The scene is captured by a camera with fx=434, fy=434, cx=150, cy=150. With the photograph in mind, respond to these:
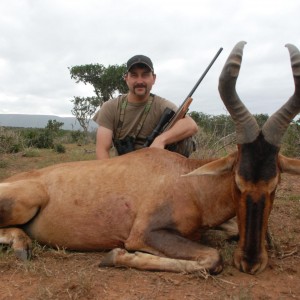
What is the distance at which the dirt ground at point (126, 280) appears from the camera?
11.1 ft

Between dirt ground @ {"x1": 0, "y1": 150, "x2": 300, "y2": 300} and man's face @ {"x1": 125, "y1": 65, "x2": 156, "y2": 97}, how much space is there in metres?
2.74

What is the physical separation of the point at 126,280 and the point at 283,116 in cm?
194

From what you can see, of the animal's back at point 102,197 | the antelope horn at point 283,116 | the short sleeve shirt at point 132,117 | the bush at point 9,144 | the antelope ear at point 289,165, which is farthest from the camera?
the bush at point 9,144

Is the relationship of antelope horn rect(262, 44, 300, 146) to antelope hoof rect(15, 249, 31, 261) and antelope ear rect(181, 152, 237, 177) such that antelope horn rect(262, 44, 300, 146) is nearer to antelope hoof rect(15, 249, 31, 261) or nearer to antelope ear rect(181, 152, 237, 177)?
antelope ear rect(181, 152, 237, 177)

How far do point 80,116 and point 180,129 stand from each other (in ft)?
94.0

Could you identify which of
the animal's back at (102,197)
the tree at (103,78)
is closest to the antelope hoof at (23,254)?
the animal's back at (102,197)

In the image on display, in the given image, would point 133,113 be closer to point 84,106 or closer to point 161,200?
point 161,200

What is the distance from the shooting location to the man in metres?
6.34

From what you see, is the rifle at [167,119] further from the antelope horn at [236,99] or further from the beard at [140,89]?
the antelope horn at [236,99]

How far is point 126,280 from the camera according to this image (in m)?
3.69

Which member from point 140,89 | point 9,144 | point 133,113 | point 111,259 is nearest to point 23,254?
point 111,259

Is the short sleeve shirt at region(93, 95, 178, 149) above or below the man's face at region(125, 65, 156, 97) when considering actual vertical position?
below

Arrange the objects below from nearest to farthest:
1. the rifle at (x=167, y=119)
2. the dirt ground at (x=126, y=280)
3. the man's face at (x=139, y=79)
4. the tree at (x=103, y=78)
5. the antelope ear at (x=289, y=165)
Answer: the dirt ground at (x=126, y=280), the antelope ear at (x=289, y=165), the rifle at (x=167, y=119), the man's face at (x=139, y=79), the tree at (x=103, y=78)

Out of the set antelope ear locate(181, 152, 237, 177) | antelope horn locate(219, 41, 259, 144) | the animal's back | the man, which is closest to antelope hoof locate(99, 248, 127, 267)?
the animal's back
